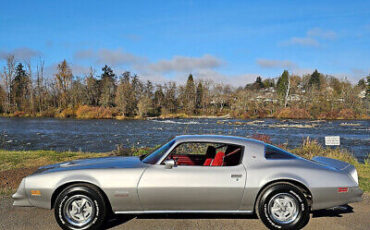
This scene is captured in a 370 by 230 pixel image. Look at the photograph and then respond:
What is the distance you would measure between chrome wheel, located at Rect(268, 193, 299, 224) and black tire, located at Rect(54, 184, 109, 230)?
2.40 metres

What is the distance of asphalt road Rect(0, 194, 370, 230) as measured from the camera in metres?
4.29

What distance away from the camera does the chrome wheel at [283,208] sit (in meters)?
4.24

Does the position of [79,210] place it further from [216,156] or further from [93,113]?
[93,113]

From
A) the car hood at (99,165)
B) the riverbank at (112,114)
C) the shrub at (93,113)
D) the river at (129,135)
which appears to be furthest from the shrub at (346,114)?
the car hood at (99,165)

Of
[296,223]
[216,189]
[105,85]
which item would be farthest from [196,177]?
[105,85]

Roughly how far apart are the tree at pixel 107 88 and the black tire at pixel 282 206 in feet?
205

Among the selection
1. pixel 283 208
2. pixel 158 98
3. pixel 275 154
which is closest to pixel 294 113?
pixel 158 98

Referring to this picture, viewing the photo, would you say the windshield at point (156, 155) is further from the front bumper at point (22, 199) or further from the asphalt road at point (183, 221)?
the front bumper at point (22, 199)

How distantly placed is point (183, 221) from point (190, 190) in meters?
0.65

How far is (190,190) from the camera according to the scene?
13.7ft

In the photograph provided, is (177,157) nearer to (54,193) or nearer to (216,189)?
(216,189)

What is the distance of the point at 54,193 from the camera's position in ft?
13.8

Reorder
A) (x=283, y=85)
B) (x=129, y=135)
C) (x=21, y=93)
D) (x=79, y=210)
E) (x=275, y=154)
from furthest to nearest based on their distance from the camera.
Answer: (x=283, y=85) → (x=21, y=93) → (x=129, y=135) → (x=275, y=154) → (x=79, y=210)

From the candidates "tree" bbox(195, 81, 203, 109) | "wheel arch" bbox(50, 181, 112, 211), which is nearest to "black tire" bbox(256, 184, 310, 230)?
"wheel arch" bbox(50, 181, 112, 211)
